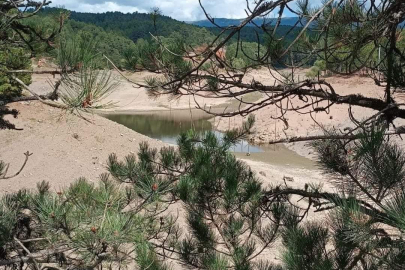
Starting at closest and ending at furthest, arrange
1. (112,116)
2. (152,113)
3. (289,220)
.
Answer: (289,220) → (112,116) → (152,113)

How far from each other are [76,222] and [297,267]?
104 cm

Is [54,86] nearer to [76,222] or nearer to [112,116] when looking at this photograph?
[76,222]

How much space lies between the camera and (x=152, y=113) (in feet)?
80.2

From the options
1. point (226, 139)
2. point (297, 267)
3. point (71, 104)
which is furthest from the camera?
point (226, 139)

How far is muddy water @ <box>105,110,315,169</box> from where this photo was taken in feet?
46.9

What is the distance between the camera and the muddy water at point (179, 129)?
14.3 m

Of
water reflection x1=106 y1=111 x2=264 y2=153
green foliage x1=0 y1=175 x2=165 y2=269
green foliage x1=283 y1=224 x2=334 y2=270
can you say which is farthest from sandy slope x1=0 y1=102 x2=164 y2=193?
water reflection x1=106 y1=111 x2=264 y2=153

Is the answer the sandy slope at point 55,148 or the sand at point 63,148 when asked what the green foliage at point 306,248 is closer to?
the sand at point 63,148

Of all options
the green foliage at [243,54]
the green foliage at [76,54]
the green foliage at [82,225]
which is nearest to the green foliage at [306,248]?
the green foliage at [82,225]

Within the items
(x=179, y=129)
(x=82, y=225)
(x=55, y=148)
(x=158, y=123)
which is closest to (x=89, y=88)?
(x=82, y=225)

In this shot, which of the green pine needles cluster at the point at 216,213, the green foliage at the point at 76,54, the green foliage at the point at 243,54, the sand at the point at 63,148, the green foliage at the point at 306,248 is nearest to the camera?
the green pine needles cluster at the point at 216,213

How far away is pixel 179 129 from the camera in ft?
60.7

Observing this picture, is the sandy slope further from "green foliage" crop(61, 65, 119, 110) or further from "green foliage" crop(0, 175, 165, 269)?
"green foliage" crop(61, 65, 119, 110)

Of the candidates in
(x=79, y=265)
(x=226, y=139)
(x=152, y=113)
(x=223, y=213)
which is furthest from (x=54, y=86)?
(x=152, y=113)
